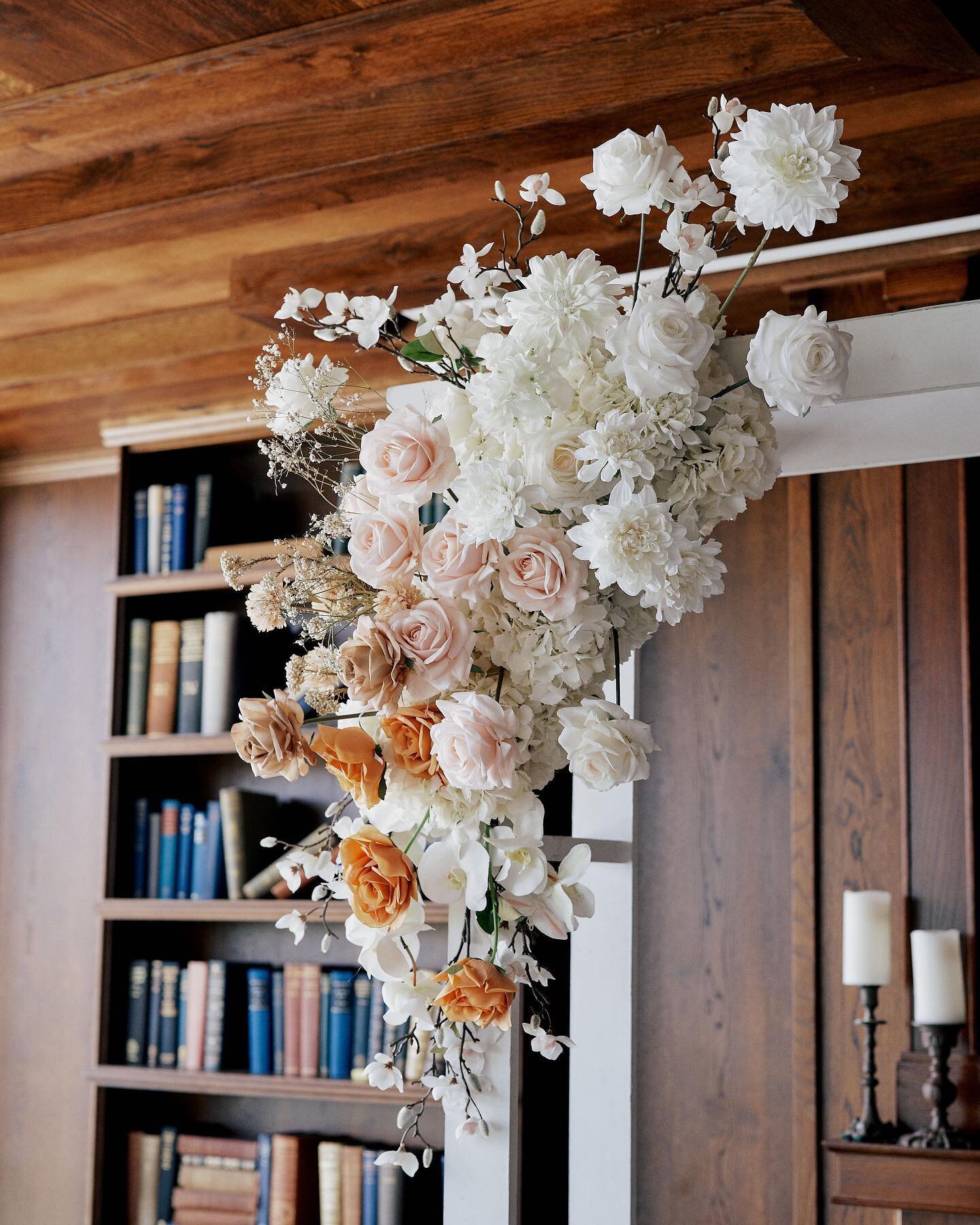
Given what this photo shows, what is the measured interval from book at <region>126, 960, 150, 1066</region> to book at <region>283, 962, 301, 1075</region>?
1.34 ft

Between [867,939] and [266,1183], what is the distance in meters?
1.71

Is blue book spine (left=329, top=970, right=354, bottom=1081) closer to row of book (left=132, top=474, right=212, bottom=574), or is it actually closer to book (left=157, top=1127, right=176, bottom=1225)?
book (left=157, top=1127, right=176, bottom=1225)

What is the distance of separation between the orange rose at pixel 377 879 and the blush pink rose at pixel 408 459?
0.92 feet

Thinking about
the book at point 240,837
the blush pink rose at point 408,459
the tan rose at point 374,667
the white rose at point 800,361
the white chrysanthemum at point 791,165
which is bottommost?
the book at point 240,837

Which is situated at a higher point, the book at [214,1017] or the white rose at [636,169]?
the white rose at [636,169]

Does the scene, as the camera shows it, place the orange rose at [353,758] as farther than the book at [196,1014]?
No

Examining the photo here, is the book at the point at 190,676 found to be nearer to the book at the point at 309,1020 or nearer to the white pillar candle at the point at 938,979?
the book at the point at 309,1020

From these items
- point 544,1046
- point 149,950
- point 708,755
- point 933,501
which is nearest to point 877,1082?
point 708,755

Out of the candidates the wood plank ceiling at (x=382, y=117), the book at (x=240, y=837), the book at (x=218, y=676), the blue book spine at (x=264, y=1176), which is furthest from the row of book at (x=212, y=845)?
the wood plank ceiling at (x=382, y=117)

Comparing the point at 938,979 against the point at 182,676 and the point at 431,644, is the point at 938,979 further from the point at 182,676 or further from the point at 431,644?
the point at 182,676

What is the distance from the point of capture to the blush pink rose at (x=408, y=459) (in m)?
1.15

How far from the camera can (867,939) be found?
260 cm

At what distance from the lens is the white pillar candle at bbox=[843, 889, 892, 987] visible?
2588mm

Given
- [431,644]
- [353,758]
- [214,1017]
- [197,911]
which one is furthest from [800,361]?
[214,1017]
